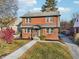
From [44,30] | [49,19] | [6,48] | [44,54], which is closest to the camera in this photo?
[44,54]

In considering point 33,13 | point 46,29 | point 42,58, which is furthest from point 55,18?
point 42,58

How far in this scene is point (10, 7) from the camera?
5269 centimetres

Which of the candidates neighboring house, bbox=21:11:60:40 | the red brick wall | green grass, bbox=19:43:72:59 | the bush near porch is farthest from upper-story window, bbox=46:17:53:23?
green grass, bbox=19:43:72:59

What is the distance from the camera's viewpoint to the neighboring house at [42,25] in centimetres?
4391

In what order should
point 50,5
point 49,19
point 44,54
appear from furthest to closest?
1. point 50,5
2. point 49,19
3. point 44,54

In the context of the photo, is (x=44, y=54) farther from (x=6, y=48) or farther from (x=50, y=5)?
(x=50, y=5)

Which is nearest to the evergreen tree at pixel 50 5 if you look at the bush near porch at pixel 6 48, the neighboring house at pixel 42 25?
the neighboring house at pixel 42 25

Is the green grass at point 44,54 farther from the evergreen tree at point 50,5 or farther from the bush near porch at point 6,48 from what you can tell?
the evergreen tree at point 50,5

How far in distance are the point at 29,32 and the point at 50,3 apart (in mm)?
36709

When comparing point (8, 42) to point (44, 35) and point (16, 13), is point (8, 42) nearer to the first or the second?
point (44, 35)

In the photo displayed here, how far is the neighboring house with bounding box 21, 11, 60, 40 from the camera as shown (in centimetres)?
4391

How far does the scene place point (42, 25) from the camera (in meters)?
45.0

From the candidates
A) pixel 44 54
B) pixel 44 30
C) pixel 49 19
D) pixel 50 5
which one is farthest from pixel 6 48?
pixel 50 5

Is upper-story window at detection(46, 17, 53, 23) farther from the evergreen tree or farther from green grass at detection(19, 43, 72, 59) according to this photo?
the evergreen tree
